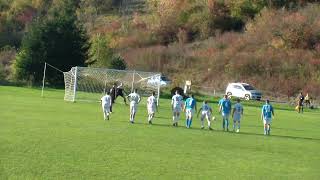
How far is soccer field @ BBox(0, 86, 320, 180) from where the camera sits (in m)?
16.6

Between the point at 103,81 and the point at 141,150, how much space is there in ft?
107

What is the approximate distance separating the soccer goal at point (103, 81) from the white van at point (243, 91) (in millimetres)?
12151

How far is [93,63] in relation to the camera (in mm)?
71000

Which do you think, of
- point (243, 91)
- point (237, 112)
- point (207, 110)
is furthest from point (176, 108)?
point (243, 91)

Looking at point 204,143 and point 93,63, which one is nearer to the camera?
point 204,143

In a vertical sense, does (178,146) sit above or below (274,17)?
below

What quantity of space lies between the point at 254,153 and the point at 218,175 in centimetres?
539

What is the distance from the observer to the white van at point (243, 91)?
63.1 m

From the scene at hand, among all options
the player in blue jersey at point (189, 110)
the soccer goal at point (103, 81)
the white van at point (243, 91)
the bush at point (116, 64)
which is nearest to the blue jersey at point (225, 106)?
the player in blue jersey at point (189, 110)

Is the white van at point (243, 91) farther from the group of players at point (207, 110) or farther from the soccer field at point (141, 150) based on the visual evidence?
the group of players at point (207, 110)

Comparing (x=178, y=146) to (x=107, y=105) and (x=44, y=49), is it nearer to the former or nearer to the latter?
(x=107, y=105)

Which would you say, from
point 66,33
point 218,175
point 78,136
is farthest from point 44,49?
point 218,175

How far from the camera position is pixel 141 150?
20750 millimetres

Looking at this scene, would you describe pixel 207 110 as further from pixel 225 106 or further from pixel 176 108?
pixel 176 108
